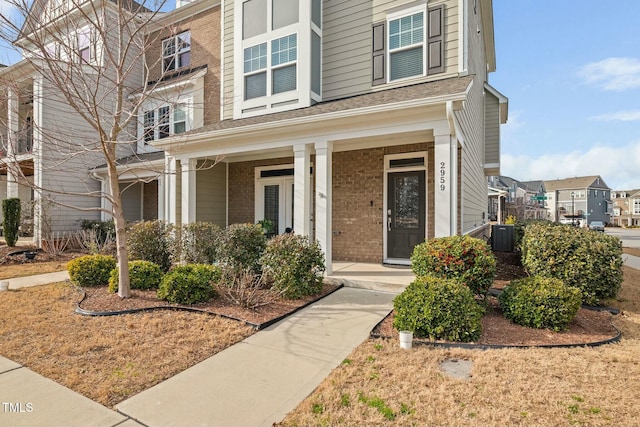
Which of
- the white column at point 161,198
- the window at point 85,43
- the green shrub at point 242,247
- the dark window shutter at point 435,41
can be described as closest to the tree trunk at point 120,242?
the green shrub at point 242,247

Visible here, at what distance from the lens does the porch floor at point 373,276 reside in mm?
5996

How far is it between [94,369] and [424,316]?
3271 millimetres

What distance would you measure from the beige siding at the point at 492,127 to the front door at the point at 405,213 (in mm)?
5783

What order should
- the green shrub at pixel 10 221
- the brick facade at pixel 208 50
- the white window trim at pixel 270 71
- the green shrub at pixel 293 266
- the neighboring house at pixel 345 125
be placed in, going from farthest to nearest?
the brick facade at pixel 208 50 < the green shrub at pixel 10 221 < the white window trim at pixel 270 71 < the neighboring house at pixel 345 125 < the green shrub at pixel 293 266

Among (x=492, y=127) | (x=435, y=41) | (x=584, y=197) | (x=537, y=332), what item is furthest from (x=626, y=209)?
(x=537, y=332)

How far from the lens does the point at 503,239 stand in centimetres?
924

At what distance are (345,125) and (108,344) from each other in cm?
511

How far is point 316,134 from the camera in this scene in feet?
22.3

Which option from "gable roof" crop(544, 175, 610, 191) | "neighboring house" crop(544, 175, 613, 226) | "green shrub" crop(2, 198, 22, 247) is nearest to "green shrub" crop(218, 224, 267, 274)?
"green shrub" crop(2, 198, 22, 247)

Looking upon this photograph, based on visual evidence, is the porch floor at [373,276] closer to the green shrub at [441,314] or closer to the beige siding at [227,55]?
the green shrub at [441,314]

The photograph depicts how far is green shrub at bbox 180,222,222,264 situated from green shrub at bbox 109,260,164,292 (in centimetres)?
94

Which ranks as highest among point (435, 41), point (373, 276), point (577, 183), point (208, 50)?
point (577, 183)

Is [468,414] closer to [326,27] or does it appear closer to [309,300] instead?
[309,300]

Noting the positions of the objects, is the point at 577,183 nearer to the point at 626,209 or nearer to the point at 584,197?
the point at 584,197
